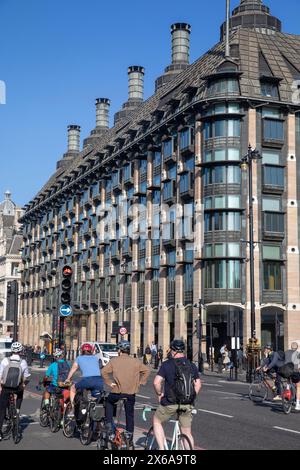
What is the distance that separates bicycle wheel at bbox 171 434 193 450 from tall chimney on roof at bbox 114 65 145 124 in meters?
91.1

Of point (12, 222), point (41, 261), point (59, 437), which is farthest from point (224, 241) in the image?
point (12, 222)

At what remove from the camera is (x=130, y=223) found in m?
70.1

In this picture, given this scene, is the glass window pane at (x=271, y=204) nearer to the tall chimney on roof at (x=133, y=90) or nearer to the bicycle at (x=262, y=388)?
the bicycle at (x=262, y=388)

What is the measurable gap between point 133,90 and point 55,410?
89.3 m

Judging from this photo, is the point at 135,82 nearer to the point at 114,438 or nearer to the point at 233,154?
the point at 233,154

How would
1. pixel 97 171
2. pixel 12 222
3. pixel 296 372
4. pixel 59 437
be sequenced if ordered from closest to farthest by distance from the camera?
pixel 59 437
pixel 296 372
pixel 97 171
pixel 12 222

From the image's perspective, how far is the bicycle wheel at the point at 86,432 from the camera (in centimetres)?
1084

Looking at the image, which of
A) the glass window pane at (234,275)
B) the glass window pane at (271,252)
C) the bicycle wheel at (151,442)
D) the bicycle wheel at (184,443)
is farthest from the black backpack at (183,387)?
the glass window pane at (271,252)

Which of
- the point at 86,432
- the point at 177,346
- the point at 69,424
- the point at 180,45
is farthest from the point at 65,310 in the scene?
the point at 180,45

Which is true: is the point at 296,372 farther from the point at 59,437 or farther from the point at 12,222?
the point at 12,222

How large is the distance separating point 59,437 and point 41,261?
91341 millimetres

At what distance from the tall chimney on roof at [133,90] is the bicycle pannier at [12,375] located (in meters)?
87.7

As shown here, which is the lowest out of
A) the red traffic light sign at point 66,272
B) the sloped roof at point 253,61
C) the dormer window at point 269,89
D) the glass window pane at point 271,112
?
the red traffic light sign at point 66,272

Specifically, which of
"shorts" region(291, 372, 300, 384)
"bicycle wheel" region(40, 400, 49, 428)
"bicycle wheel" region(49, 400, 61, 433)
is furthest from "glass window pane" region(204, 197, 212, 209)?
"bicycle wheel" region(49, 400, 61, 433)
